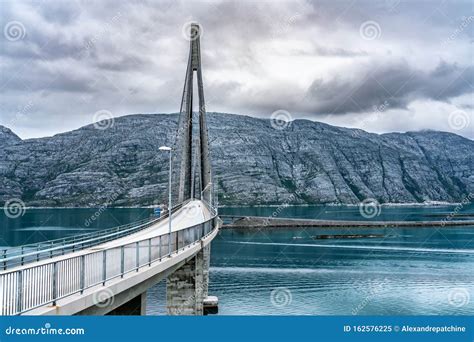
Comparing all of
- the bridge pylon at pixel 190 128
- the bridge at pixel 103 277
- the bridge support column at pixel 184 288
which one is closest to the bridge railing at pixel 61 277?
the bridge at pixel 103 277

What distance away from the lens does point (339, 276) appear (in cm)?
7131

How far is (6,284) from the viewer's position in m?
13.2

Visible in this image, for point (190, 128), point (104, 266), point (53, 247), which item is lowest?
point (104, 266)

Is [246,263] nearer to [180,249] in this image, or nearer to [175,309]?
[175,309]

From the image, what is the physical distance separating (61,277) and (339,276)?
59737 mm

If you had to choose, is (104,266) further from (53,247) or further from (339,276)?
(339,276)

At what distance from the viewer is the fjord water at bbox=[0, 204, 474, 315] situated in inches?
2110

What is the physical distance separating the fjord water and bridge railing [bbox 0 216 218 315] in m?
30.8

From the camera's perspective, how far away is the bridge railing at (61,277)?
13263 millimetres

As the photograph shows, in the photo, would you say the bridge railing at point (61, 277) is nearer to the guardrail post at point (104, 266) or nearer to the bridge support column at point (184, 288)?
the guardrail post at point (104, 266)

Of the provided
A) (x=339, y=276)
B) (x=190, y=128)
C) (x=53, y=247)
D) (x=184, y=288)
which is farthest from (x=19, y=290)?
(x=190, y=128)

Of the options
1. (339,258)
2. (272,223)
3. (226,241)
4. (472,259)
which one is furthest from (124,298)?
(272,223)

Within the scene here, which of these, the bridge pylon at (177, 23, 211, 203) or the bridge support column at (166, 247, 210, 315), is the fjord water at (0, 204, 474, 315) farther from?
the bridge pylon at (177, 23, 211, 203)
